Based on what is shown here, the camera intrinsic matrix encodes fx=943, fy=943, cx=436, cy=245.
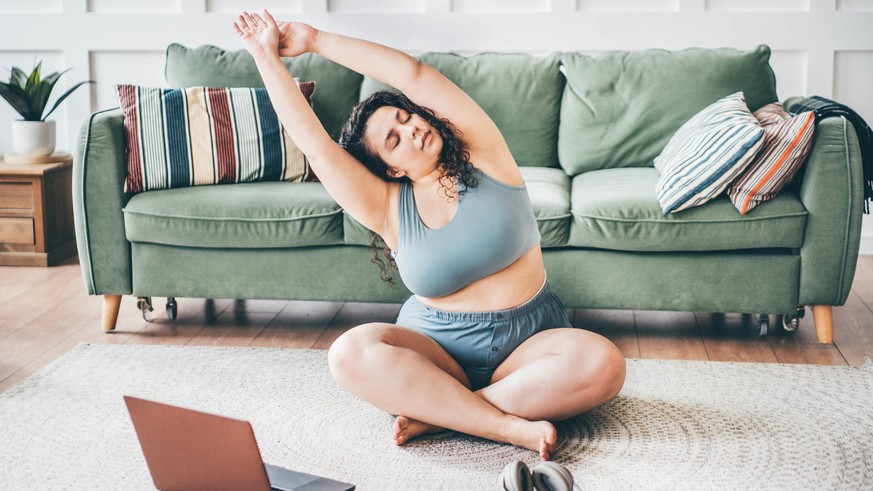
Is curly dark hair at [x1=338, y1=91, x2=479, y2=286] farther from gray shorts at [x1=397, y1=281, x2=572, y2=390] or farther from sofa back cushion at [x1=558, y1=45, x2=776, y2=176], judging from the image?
sofa back cushion at [x1=558, y1=45, x2=776, y2=176]

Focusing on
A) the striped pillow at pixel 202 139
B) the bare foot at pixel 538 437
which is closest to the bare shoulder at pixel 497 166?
the bare foot at pixel 538 437

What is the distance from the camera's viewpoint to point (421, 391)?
1977mm

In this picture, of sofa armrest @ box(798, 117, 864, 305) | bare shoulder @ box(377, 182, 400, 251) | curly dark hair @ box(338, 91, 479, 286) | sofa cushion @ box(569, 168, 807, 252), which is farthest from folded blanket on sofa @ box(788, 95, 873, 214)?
bare shoulder @ box(377, 182, 400, 251)

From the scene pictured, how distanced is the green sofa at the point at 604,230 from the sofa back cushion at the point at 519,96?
12 cm

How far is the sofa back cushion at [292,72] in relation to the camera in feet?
10.9

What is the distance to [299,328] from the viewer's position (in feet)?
9.93

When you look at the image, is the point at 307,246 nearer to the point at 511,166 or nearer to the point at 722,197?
the point at 511,166

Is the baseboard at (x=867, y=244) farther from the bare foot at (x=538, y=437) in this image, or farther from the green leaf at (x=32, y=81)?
the green leaf at (x=32, y=81)

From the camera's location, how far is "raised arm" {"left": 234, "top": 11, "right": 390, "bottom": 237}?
1.88 meters

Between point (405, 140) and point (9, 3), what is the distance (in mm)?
2936

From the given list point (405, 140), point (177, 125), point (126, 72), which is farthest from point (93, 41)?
point (405, 140)

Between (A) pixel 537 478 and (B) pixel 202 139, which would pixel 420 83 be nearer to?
(A) pixel 537 478

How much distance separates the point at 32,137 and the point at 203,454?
2.69m

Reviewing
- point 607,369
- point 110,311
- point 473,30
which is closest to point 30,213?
point 110,311
